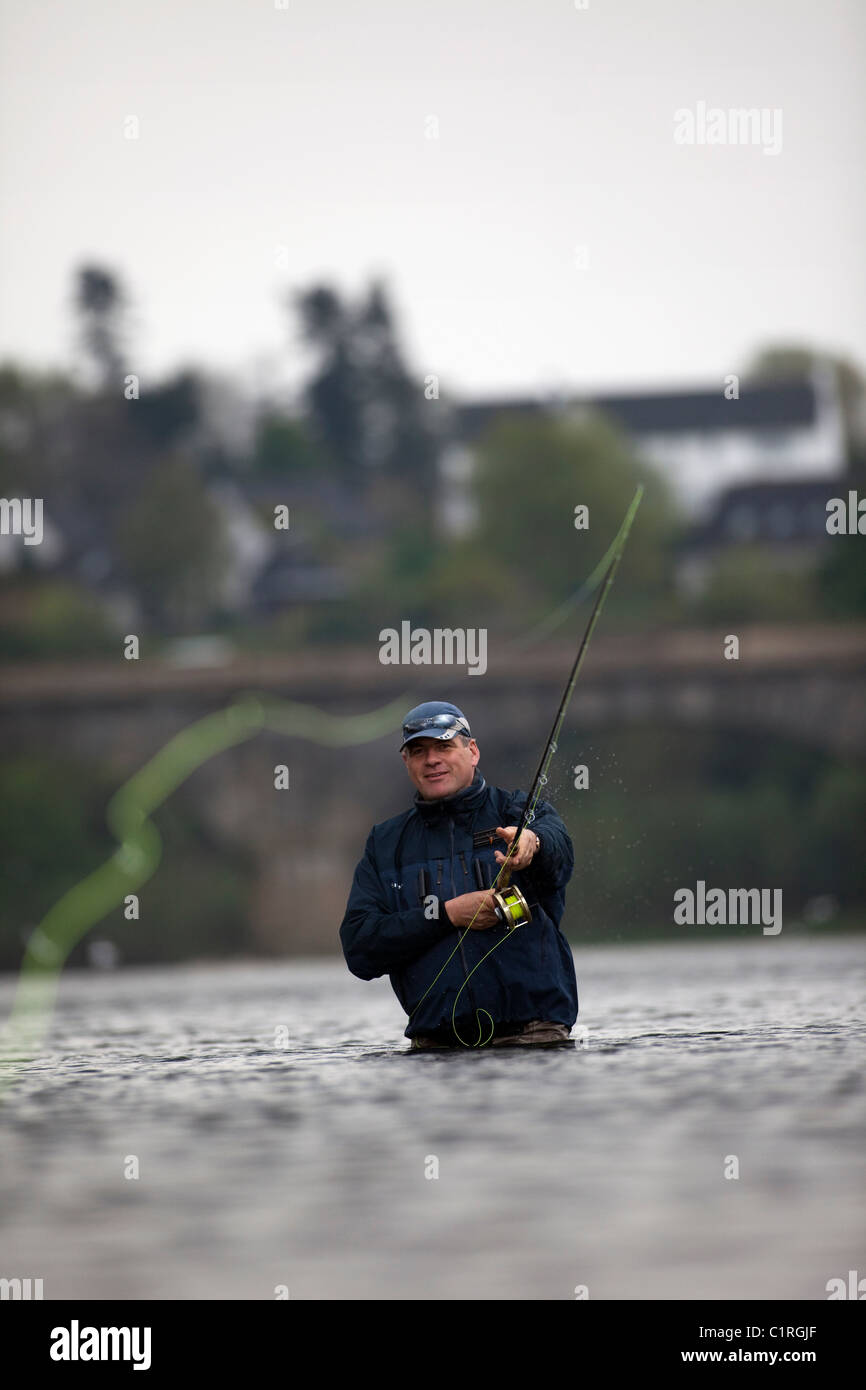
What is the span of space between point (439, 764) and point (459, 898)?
1.91 feet

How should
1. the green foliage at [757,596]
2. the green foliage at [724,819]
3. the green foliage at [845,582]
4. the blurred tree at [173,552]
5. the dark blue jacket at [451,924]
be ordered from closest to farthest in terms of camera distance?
the dark blue jacket at [451,924]
the green foliage at [724,819]
the green foliage at [845,582]
the green foliage at [757,596]
the blurred tree at [173,552]

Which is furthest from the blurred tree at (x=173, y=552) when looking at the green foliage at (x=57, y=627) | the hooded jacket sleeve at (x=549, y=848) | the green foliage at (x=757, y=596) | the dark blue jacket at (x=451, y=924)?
the hooded jacket sleeve at (x=549, y=848)

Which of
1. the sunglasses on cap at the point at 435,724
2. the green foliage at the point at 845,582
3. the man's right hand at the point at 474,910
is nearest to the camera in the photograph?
the man's right hand at the point at 474,910

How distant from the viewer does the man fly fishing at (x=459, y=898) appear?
10969mm

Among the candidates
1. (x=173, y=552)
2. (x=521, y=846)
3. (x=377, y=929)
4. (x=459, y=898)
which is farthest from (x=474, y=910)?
(x=173, y=552)

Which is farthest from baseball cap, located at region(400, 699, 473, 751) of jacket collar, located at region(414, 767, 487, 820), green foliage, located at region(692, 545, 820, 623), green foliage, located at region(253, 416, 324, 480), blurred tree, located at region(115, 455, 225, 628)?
green foliage, located at region(253, 416, 324, 480)

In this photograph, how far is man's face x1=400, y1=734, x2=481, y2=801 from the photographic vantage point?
1104 cm

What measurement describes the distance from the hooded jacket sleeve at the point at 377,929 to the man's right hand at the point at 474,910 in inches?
5.1

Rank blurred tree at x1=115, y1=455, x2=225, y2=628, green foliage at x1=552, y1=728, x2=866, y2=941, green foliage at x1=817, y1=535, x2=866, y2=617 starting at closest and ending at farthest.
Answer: green foliage at x1=552, y1=728, x2=866, y2=941, green foliage at x1=817, y1=535, x2=866, y2=617, blurred tree at x1=115, y1=455, x2=225, y2=628

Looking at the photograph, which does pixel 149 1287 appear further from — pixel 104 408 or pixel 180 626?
pixel 104 408

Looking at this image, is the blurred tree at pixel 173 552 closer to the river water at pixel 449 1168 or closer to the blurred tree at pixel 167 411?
the blurred tree at pixel 167 411

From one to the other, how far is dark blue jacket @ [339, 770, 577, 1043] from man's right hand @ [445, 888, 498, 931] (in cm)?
14

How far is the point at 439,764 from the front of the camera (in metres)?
11.1

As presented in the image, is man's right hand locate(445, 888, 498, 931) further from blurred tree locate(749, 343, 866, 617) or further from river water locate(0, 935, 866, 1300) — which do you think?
blurred tree locate(749, 343, 866, 617)
